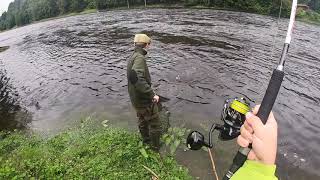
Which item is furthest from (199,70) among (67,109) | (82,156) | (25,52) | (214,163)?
(25,52)

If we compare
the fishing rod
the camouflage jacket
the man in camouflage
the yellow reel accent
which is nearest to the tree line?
the man in camouflage

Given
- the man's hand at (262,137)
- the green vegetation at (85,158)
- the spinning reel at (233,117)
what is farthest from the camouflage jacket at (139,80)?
the man's hand at (262,137)

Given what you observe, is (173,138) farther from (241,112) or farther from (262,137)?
(262,137)

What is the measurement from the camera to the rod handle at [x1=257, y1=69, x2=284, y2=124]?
2141 mm

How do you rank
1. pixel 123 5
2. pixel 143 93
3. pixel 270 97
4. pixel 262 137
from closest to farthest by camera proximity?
pixel 262 137 → pixel 270 97 → pixel 143 93 → pixel 123 5

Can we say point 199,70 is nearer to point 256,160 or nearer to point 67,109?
point 67,109

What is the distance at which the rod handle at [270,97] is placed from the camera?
2141 mm

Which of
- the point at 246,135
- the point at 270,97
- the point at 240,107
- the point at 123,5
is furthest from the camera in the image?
the point at 123,5

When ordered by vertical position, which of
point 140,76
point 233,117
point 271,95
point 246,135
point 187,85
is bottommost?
point 187,85

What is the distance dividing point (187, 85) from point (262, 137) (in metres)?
12.1

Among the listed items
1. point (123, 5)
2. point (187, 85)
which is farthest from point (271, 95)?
point (123, 5)

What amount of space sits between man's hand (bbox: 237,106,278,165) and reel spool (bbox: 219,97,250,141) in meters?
1.26

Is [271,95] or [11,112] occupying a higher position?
[271,95]

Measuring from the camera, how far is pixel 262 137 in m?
2.04
